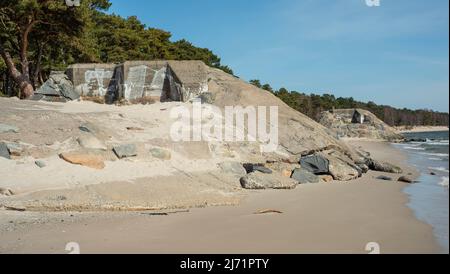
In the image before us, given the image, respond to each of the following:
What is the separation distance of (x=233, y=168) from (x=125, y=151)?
2.65 m

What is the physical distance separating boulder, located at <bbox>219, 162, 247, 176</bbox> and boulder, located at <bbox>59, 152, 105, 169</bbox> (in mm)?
2889

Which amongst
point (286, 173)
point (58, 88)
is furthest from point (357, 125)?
point (286, 173)

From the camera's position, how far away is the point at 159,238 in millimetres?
5438

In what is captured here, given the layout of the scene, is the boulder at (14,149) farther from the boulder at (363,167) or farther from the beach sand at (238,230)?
the boulder at (363,167)

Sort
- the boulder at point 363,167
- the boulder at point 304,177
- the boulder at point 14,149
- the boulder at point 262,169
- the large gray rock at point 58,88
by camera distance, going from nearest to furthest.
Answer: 1. the boulder at point 14,149
2. the boulder at point 262,169
3. the boulder at point 304,177
4. the boulder at point 363,167
5. the large gray rock at point 58,88

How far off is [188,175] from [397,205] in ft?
14.7

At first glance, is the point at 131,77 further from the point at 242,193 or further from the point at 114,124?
the point at 242,193

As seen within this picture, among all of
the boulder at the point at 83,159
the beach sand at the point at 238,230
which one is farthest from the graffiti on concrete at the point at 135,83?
the beach sand at the point at 238,230

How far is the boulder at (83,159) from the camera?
8875mm

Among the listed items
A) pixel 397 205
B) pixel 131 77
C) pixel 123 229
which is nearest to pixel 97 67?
pixel 131 77

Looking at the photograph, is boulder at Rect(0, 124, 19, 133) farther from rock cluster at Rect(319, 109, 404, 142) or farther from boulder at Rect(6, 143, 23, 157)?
rock cluster at Rect(319, 109, 404, 142)

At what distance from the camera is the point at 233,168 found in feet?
33.7

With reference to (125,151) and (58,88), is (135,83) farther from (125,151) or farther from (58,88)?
(125,151)

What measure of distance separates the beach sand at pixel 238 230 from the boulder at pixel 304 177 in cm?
238
